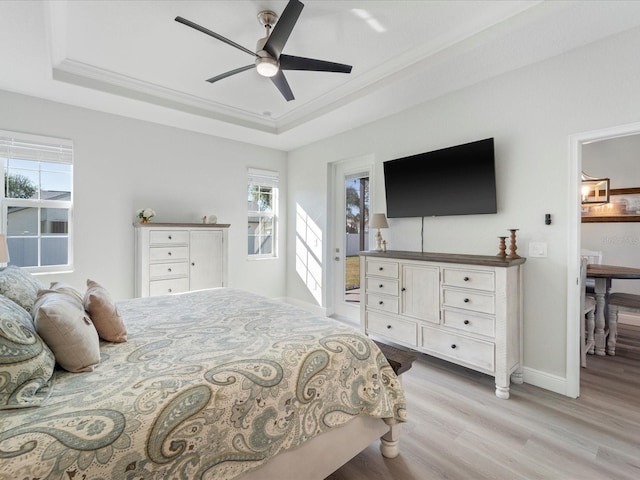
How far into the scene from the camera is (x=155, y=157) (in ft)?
13.7

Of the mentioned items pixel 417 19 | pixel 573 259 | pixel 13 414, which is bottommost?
pixel 13 414

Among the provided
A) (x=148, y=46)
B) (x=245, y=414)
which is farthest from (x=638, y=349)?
(x=148, y=46)

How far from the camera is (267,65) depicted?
2.30 metres

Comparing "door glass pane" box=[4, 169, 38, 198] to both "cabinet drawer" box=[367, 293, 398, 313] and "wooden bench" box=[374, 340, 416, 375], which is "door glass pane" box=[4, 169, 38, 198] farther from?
"wooden bench" box=[374, 340, 416, 375]

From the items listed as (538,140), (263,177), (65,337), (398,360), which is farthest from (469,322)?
(263,177)

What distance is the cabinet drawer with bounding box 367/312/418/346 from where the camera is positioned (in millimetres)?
3077

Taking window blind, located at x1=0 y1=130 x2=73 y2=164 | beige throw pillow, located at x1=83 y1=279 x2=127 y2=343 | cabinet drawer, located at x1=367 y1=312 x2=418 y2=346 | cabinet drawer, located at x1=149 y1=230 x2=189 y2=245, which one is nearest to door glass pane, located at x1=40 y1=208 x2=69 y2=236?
window blind, located at x1=0 y1=130 x2=73 y2=164

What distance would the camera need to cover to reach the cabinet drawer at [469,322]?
2561 millimetres

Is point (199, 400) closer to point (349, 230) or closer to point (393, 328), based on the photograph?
point (393, 328)

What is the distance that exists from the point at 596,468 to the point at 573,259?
1.40 m

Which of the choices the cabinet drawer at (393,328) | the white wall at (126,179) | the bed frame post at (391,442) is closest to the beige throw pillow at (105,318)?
the bed frame post at (391,442)

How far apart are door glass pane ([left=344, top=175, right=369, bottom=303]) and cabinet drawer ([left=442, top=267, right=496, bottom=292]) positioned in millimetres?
1575

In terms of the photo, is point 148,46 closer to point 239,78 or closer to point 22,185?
point 239,78

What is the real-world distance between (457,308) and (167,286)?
3.20 meters
